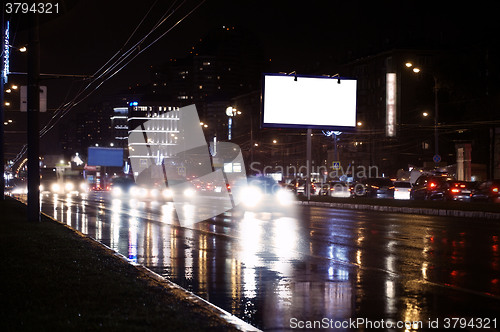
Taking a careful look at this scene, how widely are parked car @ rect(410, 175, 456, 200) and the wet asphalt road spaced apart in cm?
1740

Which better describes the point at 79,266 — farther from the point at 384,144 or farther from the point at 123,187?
the point at 384,144

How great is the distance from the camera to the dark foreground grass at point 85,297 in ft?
17.0

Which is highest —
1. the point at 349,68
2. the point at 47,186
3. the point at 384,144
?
the point at 349,68

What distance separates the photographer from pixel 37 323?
199 inches

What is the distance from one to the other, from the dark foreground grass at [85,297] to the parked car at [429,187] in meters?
28.9

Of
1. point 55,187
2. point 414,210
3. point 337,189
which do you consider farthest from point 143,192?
point 414,210

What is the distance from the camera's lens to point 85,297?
6.35 metres

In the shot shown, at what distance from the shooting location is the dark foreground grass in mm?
5180

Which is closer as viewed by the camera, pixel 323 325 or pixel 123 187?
pixel 323 325

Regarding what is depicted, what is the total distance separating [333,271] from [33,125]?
1092cm

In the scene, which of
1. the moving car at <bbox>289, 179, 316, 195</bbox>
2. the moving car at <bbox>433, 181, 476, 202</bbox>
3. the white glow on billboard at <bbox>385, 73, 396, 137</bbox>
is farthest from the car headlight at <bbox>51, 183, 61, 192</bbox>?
the moving car at <bbox>433, 181, 476, 202</bbox>

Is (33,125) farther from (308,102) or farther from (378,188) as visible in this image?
(378,188)

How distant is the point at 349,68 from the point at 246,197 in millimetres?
53730

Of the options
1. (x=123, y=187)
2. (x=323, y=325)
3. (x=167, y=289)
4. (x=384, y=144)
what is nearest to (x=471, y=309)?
(x=323, y=325)
